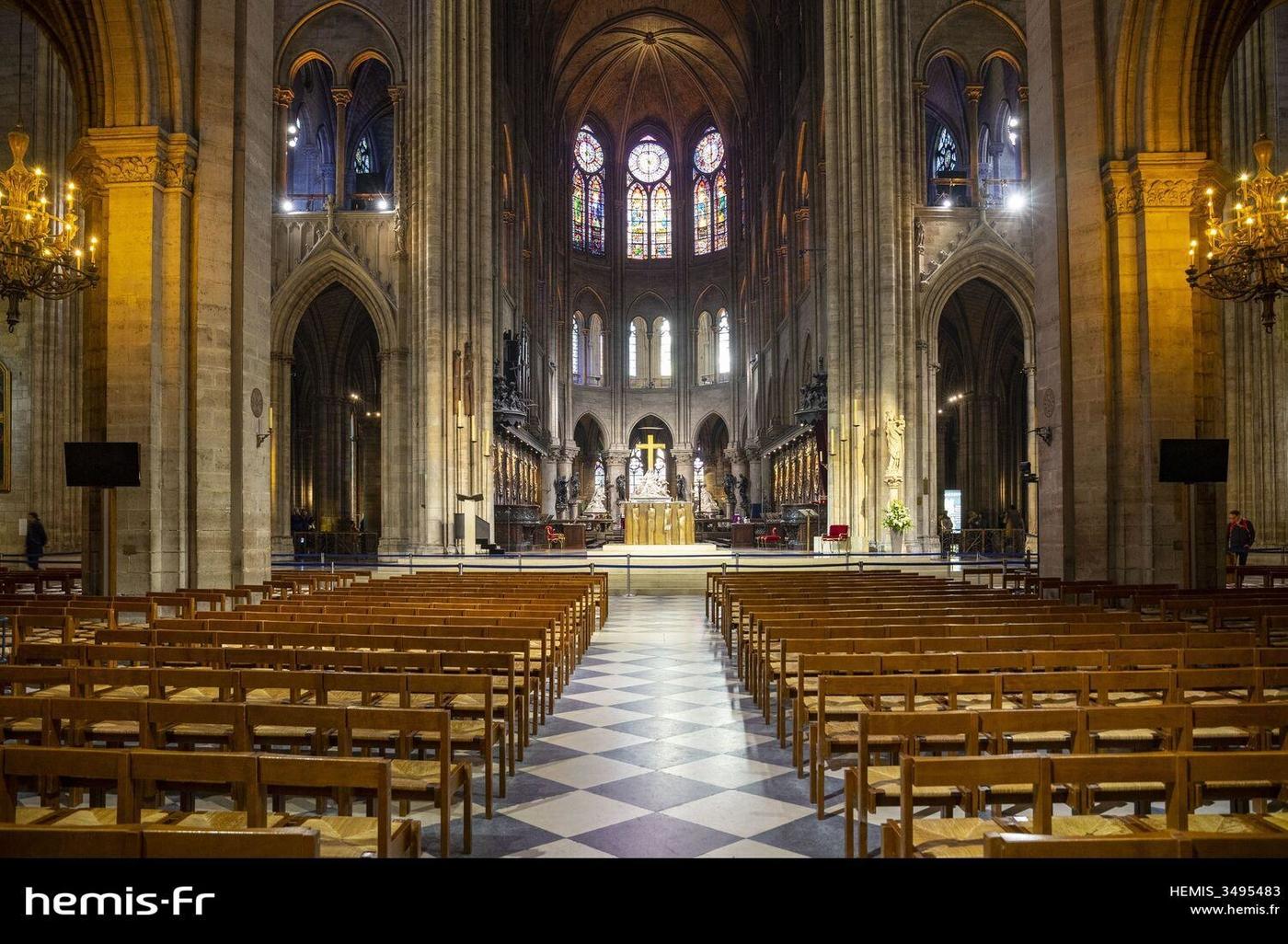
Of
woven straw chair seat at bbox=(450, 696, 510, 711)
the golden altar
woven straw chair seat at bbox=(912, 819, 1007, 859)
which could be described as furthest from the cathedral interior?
woven straw chair seat at bbox=(912, 819, 1007, 859)

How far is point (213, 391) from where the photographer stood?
13.1 metres

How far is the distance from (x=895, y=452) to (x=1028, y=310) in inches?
247

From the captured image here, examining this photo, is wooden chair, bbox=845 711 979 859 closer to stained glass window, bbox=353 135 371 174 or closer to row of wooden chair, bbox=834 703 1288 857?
row of wooden chair, bbox=834 703 1288 857

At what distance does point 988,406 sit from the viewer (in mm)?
33250

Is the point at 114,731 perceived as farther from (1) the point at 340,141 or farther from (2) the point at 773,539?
(2) the point at 773,539

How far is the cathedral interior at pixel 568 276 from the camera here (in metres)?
12.6

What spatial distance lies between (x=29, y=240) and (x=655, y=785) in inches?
400

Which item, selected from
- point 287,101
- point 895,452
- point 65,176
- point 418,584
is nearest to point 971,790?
point 418,584

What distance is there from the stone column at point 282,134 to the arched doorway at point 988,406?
22.5 metres

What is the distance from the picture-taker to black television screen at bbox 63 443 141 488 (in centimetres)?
1026

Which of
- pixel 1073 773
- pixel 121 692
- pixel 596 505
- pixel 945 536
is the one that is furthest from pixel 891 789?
pixel 596 505

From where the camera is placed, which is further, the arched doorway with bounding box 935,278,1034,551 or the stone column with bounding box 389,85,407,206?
the arched doorway with bounding box 935,278,1034,551

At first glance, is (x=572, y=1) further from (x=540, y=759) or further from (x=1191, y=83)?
(x=540, y=759)

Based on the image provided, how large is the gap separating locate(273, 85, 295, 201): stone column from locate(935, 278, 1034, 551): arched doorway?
22543 mm
